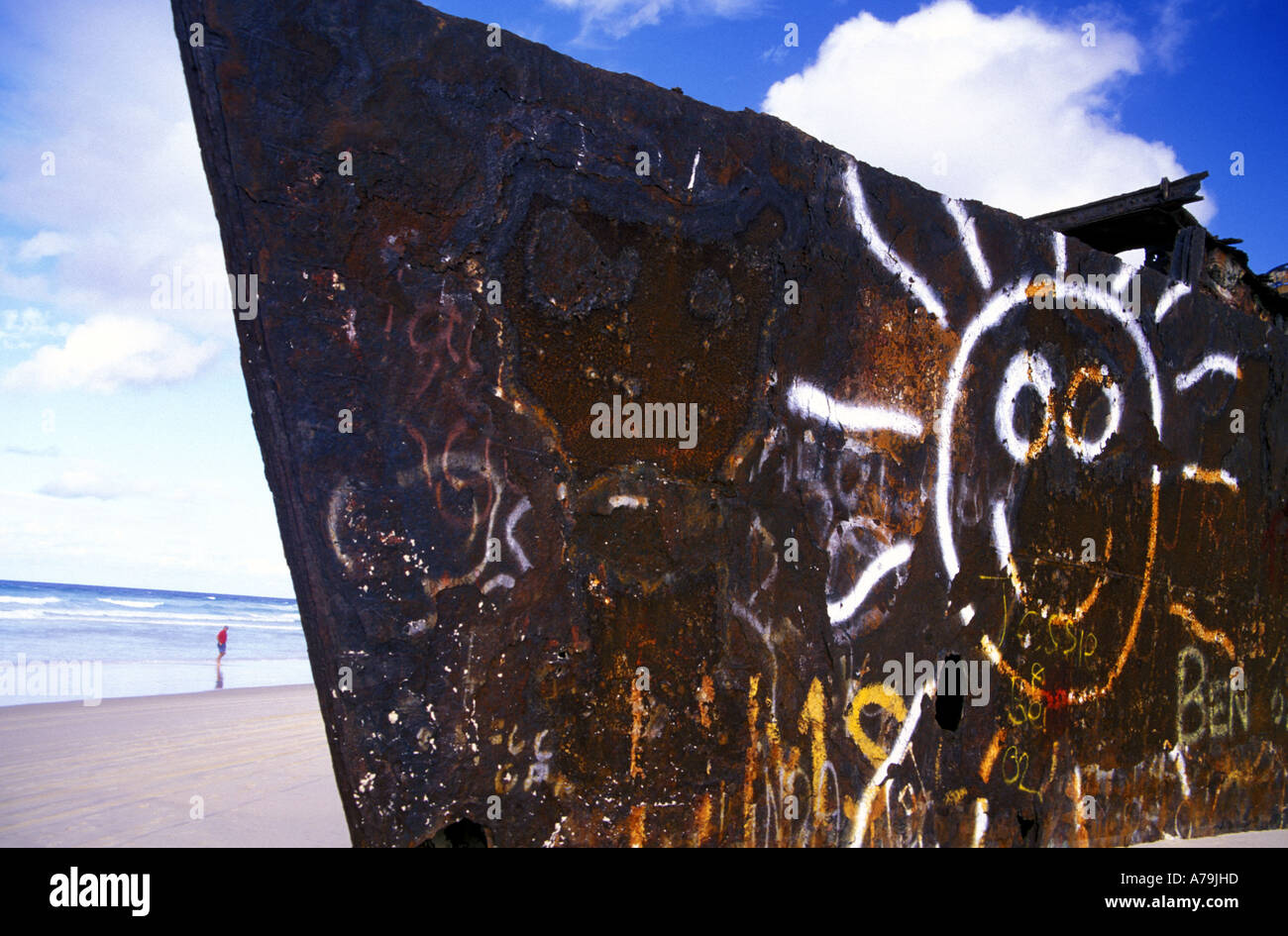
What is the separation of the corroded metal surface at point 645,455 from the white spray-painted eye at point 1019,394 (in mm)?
13

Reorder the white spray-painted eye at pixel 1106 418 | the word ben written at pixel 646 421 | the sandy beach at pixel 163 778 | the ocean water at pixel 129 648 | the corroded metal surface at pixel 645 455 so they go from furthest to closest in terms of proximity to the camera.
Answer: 1. the ocean water at pixel 129 648
2. the sandy beach at pixel 163 778
3. the white spray-painted eye at pixel 1106 418
4. the word ben written at pixel 646 421
5. the corroded metal surface at pixel 645 455

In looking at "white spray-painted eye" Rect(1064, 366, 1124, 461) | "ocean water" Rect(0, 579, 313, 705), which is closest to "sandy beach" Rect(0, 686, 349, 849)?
"ocean water" Rect(0, 579, 313, 705)

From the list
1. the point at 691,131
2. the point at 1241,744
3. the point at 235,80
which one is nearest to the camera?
the point at 235,80

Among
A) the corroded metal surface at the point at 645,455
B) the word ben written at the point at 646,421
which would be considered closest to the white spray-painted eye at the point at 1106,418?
the corroded metal surface at the point at 645,455

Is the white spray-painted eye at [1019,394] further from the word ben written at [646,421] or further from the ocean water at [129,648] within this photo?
the ocean water at [129,648]

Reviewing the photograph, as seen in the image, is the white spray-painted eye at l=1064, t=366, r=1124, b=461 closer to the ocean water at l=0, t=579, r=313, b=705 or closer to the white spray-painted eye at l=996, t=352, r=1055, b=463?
the white spray-painted eye at l=996, t=352, r=1055, b=463

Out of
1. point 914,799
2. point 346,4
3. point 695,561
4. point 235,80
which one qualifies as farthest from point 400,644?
point 914,799

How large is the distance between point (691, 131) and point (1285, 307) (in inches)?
195

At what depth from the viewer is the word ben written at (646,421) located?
2096 mm

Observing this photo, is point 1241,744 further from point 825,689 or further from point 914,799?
point 825,689

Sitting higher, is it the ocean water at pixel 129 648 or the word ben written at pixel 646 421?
the word ben written at pixel 646 421

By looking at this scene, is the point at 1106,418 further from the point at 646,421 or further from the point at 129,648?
the point at 129,648

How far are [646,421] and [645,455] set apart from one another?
8 cm

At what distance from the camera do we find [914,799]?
8.61 feet
